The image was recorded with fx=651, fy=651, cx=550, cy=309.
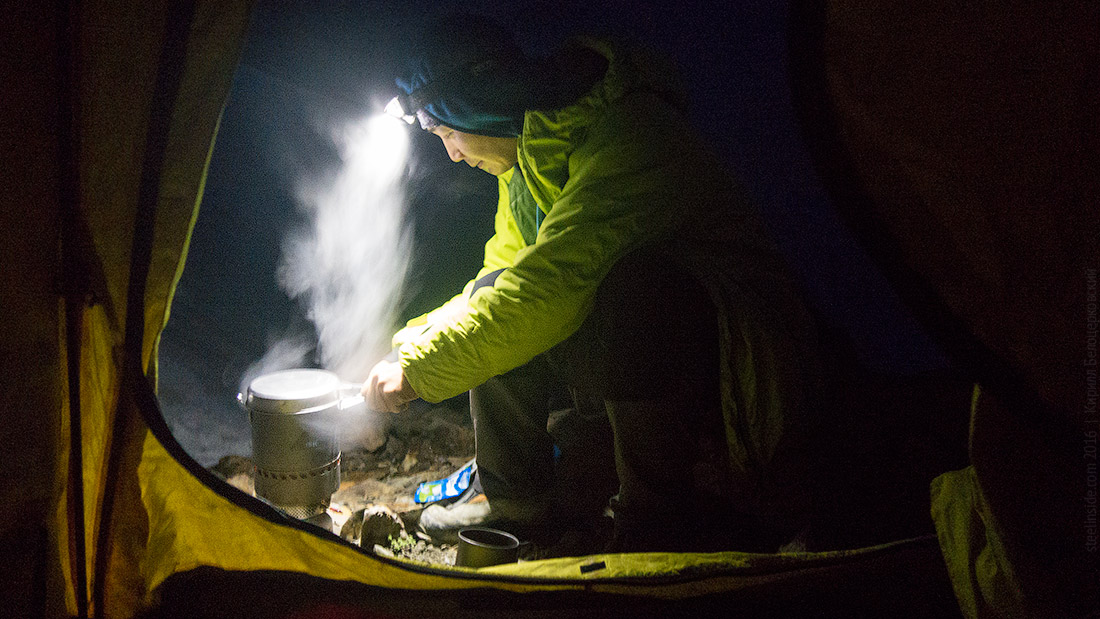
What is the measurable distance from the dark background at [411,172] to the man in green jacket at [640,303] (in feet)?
1.24

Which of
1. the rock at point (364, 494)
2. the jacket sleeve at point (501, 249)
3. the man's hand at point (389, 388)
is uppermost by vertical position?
the jacket sleeve at point (501, 249)

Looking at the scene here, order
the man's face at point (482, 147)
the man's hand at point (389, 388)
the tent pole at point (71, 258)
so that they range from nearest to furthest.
Result: the tent pole at point (71, 258)
the man's hand at point (389, 388)
the man's face at point (482, 147)

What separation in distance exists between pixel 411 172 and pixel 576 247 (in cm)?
115

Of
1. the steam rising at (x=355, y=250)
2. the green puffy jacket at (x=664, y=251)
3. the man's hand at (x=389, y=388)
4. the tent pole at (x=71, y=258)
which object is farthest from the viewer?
the steam rising at (x=355, y=250)

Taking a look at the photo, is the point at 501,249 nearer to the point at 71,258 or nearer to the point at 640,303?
the point at 640,303

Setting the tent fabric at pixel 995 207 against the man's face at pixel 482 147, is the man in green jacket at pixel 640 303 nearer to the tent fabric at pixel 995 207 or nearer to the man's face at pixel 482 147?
the man's face at pixel 482 147

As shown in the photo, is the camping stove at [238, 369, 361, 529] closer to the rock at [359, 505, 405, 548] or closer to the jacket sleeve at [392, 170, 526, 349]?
the rock at [359, 505, 405, 548]

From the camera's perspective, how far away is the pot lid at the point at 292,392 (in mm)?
1488

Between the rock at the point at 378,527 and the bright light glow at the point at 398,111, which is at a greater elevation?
the bright light glow at the point at 398,111

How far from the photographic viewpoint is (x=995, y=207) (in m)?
0.95

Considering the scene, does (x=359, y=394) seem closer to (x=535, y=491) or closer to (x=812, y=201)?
(x=535, y=491)

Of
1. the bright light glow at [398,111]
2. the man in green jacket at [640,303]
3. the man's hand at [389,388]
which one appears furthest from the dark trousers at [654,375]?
the bright light glow at [398,111]

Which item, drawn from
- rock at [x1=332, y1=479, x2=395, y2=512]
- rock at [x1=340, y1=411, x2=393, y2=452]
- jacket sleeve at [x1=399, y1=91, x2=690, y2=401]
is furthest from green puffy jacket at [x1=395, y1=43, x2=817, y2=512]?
rock at [x1=340, y1=411, x2=393, y2=452]

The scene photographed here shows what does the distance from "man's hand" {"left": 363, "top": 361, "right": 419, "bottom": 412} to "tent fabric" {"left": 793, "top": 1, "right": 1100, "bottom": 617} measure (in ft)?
3.13
